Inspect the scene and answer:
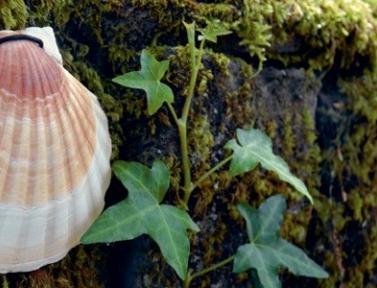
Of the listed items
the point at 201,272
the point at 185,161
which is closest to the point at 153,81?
the point at 185,161

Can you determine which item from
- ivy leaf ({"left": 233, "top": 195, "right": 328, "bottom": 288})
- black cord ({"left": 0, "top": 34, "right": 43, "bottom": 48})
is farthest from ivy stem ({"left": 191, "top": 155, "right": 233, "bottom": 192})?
black cord ({"left": 0, "top": 34, "right": 43, "bottom": 48})

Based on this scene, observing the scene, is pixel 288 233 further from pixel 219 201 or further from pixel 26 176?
pixel 26 176

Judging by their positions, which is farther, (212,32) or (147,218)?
(212,32)

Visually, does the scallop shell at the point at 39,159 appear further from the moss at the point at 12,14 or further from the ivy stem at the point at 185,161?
the ivy stem at the point at 185,161

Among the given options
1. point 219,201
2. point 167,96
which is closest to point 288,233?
point 219,201

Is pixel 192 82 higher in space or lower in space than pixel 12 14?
lower

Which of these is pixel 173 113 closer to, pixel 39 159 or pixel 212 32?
pixel 212 32
